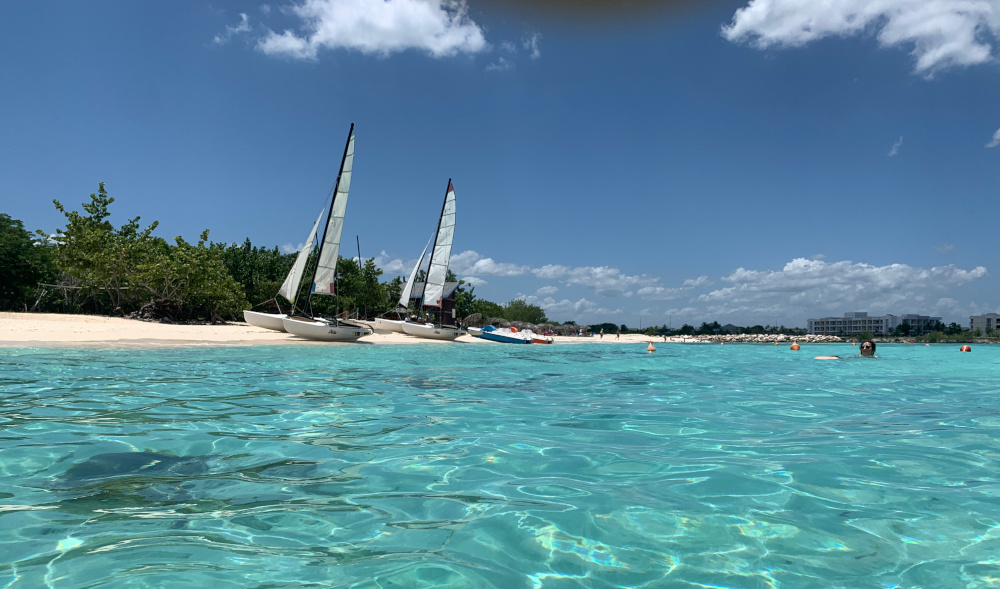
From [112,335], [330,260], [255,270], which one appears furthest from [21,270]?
[330,260]

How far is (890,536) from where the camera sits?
11.7 ft

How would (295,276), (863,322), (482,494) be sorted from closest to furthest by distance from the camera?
(482,494) → (295,276) → (863,322)

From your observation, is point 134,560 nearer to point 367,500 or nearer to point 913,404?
point 367,500

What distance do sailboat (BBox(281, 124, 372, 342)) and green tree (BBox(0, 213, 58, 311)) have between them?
20.5 metres

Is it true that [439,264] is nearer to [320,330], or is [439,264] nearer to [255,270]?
[320,330]

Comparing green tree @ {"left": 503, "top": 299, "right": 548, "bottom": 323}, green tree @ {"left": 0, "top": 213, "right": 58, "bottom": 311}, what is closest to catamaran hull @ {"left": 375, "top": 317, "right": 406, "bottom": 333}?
green tree @ {"left": 0, "top": 213, "right": 58, "bottom": 311}

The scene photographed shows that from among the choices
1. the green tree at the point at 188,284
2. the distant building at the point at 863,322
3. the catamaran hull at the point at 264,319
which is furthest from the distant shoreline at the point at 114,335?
the distant building at the point at 863,322

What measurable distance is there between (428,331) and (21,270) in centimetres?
2774

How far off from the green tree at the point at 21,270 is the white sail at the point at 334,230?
20867 millimetres

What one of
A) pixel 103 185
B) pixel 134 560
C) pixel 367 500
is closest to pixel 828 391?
pixel 367 500

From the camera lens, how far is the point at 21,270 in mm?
37125

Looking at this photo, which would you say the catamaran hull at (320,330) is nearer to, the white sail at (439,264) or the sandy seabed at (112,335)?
the sandy seabed at (112,335)

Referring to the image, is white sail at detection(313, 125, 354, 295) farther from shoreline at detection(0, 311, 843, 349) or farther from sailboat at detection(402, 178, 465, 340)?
sailboat at detection(402, 178, 465, 340)

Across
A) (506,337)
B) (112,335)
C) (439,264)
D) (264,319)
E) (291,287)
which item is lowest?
(112,335)
